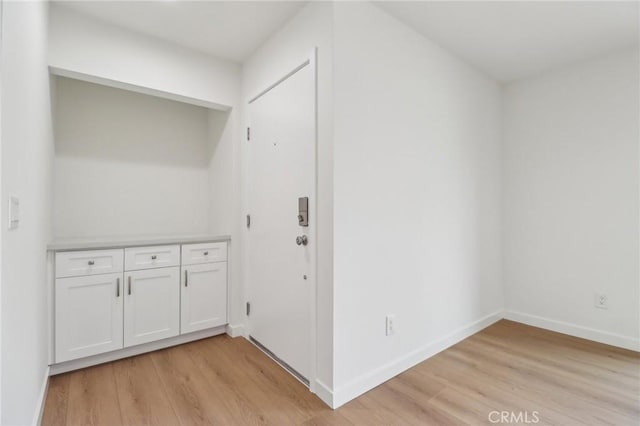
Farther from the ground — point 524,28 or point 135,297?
point 524,28

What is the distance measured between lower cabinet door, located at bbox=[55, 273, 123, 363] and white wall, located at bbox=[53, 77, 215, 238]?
68 cm

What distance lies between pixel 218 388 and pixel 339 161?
159cm

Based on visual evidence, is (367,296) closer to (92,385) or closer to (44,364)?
(92,385)

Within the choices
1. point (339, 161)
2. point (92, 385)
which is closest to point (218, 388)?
point (92, 385)

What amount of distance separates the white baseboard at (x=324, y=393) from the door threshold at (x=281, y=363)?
14 centimetres

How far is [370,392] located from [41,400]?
1.84m

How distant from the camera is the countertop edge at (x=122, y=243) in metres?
2.12

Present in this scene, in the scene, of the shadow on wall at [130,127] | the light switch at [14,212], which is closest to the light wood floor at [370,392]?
the light switch at [14,212]

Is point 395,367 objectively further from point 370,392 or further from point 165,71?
point 165,71

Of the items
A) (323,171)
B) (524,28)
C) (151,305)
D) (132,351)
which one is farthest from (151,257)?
(524,28)

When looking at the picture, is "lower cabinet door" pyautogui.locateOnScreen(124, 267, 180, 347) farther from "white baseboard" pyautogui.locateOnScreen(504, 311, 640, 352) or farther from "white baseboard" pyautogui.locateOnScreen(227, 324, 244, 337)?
"white baseboard" pyautogui.locateOnScreen(504, 311, 640, 352)

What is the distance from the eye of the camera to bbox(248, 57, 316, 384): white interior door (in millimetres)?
1994

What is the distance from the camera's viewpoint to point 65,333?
83.0 inches

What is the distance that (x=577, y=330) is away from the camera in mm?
2805
